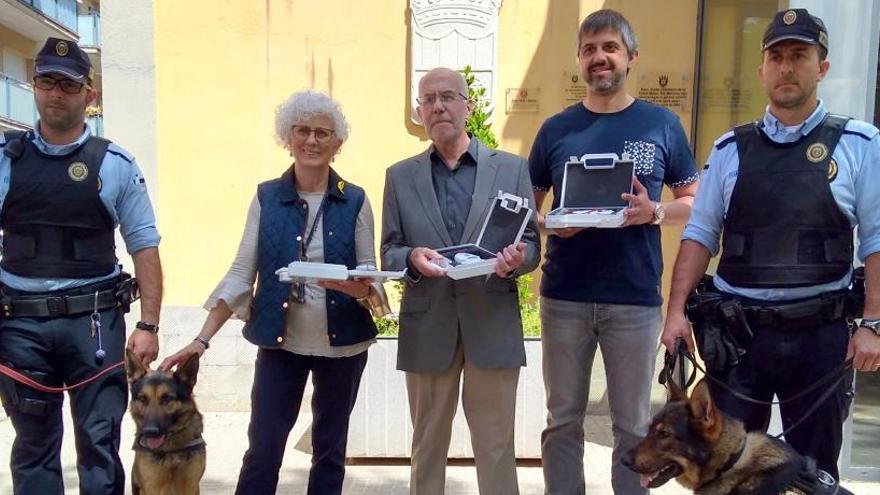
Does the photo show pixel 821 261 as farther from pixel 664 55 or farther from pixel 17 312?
pixel 664 55

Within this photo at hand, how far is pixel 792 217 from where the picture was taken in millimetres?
2637

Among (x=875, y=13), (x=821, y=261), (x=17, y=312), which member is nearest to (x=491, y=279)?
(x=821, y=261)

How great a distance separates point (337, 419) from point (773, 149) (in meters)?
2.26

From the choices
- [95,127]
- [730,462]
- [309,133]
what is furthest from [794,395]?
[95,127]

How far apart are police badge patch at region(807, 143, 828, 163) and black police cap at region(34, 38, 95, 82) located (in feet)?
10.1

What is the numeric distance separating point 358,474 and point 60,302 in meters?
2.57

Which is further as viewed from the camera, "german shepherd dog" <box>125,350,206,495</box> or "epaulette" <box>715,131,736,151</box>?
"german shepherd dog" <box>125,350,206,495</box>

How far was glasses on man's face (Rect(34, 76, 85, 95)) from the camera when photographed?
3.01 m

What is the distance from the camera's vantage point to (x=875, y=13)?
4418 mm

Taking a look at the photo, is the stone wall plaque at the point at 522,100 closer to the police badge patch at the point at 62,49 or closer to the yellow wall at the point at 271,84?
the yellow wall at the point at 271,84

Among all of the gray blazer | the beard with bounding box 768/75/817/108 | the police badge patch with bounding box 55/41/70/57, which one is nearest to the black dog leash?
the gray blazer

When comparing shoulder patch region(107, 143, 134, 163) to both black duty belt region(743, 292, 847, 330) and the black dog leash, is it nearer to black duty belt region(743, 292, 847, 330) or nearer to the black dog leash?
the black dog leash

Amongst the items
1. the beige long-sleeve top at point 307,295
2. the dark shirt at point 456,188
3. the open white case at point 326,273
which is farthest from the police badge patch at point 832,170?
the beige long-sleeve top at point 307,295

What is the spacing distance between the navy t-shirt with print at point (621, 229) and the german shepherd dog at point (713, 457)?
2.16 ft
